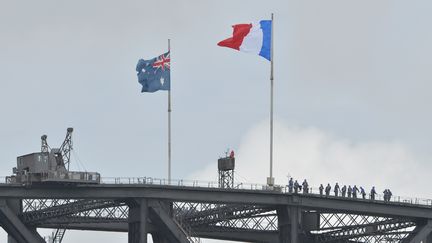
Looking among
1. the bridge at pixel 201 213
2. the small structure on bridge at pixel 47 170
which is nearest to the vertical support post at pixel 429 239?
the bridge at pixel 201 213

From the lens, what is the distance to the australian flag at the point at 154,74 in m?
172

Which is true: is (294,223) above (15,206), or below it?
below

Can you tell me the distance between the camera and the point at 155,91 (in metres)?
173

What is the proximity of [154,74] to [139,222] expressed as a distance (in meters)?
18.9

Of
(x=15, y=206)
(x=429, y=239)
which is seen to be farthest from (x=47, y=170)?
(x=429, y=239)

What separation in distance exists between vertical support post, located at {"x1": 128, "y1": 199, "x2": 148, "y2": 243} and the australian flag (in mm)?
15271

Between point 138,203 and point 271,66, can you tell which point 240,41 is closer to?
point 271,66

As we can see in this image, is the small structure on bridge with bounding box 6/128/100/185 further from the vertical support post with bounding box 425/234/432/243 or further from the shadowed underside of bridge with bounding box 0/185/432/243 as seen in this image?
the vertical support post with bounding box 425/234/432/243

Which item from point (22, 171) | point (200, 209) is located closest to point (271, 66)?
point (200, 209)

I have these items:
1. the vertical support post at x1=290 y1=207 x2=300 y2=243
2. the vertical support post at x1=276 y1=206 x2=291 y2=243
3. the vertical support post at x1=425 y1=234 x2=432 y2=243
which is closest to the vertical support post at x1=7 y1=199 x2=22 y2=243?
the vertical support post at x1=276 y1=206 x2=291 y2=243

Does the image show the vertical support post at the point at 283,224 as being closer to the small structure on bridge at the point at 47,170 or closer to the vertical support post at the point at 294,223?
the vertical support post at the point at 294,223

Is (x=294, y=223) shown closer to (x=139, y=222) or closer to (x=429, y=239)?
(x=139, y=222)

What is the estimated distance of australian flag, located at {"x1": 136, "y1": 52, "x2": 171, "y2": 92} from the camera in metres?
172

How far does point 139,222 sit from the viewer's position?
162750mm
